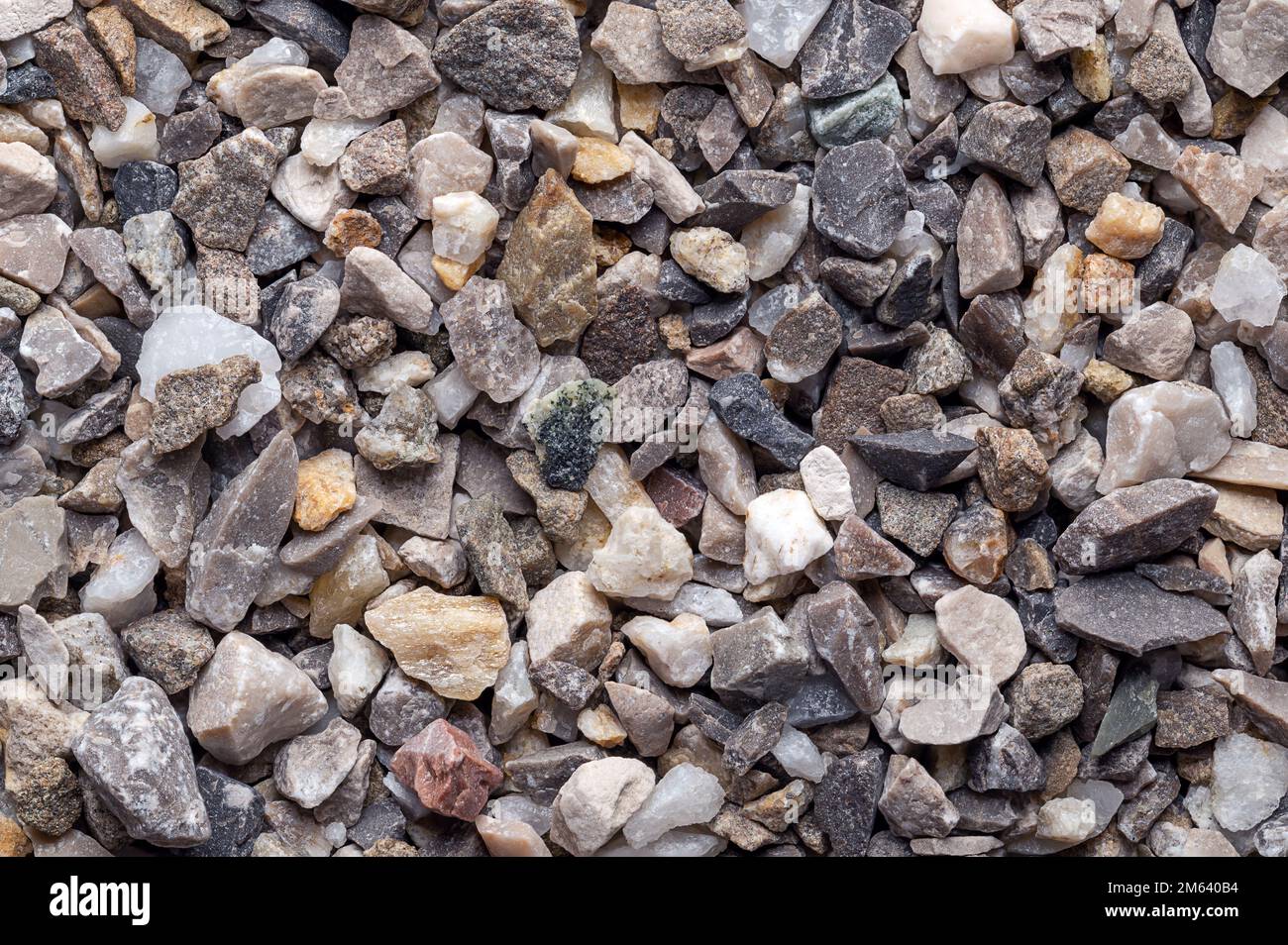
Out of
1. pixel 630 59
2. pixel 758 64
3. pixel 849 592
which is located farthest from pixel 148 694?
pixel 758 64

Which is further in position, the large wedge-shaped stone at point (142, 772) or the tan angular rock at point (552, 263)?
the tan angular rock at point (552, 263)

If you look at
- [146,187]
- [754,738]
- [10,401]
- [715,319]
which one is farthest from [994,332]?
[10,401]

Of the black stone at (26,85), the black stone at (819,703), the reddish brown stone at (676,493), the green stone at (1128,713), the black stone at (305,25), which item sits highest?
the black stone at (305,25)

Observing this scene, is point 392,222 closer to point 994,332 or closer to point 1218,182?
point 994,332

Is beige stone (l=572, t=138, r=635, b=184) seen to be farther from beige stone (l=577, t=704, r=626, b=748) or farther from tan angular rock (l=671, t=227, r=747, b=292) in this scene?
beige stone (l=577, t=704, r=626, b=748)

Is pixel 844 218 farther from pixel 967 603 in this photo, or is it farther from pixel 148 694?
pixel 148 694

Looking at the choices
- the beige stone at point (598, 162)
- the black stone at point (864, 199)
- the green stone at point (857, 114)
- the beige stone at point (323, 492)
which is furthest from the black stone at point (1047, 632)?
the beige stone at point (323, 492)

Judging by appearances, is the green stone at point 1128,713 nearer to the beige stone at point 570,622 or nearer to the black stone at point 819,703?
the black stone at point 819,703
